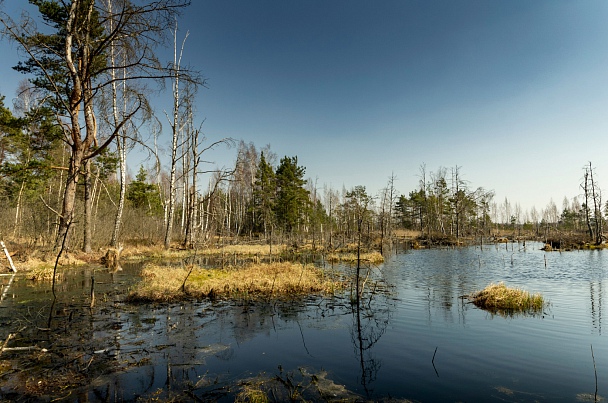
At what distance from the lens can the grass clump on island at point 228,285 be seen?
12.4 m

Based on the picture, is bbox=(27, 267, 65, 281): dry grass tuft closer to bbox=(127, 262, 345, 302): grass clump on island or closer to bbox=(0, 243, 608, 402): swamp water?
bbox=(0, 243, 608, 402): swamp water

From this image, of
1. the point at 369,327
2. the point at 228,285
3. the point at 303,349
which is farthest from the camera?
the point at 228,285

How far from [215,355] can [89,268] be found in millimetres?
16009

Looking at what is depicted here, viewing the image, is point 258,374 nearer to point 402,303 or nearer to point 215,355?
point 215,355

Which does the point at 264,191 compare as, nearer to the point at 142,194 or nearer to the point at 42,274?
the point at 142,194

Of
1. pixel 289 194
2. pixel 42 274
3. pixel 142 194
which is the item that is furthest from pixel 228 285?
pixel 142 194

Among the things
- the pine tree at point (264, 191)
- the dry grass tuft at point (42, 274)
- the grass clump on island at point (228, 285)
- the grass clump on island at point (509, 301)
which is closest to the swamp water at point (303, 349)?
the grass clump on island at point (509, 301)

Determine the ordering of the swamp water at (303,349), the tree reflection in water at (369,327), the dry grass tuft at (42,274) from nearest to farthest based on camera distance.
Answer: the swamp water at (303,349), the tree reflection in water at (369,327), the dry grass tuft at (42,274)

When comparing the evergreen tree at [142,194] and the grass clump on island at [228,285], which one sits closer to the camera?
the grass clump on island at [228,285]

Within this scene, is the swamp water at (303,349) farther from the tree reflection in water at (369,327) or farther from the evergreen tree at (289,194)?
the evergreen tree at (289,194)

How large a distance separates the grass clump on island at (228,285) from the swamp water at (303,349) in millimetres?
1052

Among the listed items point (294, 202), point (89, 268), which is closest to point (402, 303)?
point (89, 268)

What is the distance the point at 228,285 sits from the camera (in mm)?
13719

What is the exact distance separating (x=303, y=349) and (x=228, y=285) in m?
6.70
